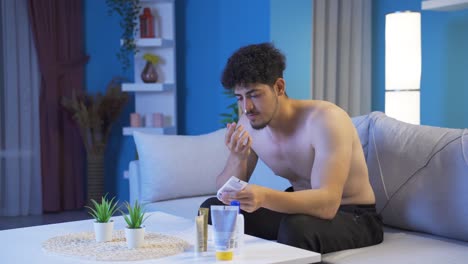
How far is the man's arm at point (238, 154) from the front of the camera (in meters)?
2.33

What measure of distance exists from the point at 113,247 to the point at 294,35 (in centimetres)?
281

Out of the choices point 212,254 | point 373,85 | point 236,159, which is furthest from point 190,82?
point 212,254

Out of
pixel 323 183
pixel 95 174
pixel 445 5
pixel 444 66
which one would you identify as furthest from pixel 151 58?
pixel 323 183

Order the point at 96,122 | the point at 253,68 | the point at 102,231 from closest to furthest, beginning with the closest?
the point at 102,231 < the point at 253,68 < the point at 96,122

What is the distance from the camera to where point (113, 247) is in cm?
186

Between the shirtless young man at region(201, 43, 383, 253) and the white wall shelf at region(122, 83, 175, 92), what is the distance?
2.65 metres

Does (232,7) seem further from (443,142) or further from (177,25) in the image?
(443,142)

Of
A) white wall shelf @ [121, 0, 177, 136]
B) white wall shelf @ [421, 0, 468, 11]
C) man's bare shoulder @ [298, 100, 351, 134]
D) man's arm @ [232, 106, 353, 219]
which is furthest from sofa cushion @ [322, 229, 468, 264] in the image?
white wall shelf @ [121, 0, 177, 136]

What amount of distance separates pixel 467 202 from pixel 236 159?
87 cm

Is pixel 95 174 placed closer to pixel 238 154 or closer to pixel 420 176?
pixel 238 154

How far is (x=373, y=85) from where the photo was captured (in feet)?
14.7

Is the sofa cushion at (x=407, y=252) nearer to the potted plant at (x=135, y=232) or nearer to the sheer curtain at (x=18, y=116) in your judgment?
the potted plant at (x=135, y=232)

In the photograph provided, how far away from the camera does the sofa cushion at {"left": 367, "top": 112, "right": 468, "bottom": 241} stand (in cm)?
234

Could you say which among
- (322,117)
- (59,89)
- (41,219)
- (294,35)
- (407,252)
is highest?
(294,35)
